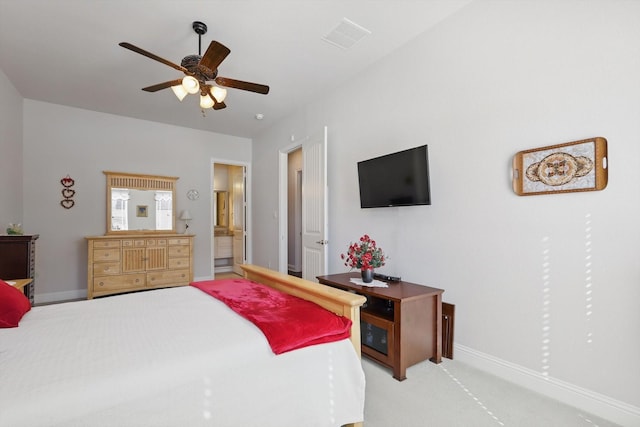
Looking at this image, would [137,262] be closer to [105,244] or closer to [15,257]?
[105,244]

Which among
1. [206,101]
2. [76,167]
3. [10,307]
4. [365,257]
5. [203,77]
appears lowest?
[10,307]

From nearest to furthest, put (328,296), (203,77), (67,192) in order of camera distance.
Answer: (328,296)
(203,77)
(67,192)

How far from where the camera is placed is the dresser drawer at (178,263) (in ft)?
16.3

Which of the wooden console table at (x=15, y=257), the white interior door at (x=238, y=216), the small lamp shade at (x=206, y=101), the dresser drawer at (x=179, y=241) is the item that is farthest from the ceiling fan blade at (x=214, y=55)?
the white interior door at (x=238, y=216)

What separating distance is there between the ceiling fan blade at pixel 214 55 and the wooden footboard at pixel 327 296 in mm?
1668

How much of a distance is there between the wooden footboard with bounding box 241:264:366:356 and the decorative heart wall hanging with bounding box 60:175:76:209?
12.8 ft

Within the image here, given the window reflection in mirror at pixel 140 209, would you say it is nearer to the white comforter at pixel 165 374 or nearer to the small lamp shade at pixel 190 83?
the small lamp shade at pixel 190 83

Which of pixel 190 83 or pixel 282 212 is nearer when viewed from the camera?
pixel 190 83

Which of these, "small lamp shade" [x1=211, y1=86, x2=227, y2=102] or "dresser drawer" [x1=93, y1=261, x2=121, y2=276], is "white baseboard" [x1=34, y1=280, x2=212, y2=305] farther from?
"small lamp shade" [x1=211, y1=86, x2=227, y2=102]

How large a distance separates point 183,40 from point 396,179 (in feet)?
7.66

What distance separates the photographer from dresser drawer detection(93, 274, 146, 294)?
4430mm

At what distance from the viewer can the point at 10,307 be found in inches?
63.7

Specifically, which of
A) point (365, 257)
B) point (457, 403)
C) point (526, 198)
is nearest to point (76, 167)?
point (365, 257)

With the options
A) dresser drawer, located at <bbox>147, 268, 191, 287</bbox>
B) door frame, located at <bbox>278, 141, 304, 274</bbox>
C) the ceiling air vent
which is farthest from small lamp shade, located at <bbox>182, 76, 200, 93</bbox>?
dresser drawer, located at <bbox>147, 268, 191, 287</bbox>
